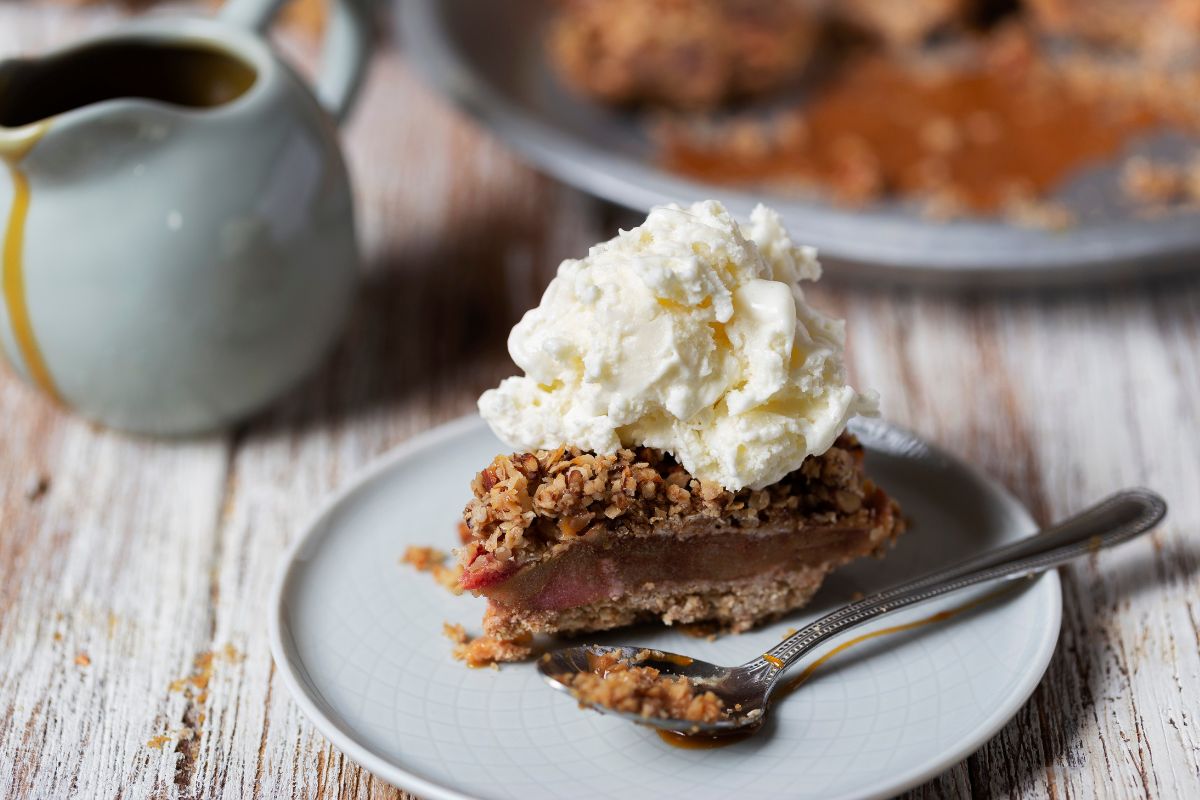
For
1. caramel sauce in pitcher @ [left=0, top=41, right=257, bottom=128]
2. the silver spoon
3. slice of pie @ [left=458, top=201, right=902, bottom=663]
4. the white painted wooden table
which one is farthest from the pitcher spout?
the silver spoon

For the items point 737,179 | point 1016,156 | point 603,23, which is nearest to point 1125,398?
point 1016,156

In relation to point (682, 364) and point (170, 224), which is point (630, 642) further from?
point (170, 224)

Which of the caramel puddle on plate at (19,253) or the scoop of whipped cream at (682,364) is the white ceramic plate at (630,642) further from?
the caramel puddle on plate at (19,253)

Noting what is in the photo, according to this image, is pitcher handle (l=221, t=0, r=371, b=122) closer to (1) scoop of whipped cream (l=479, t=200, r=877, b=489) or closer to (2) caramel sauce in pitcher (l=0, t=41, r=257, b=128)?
(2) caramel sauce in pitcher (l=0, t=41, r=257, b=128)

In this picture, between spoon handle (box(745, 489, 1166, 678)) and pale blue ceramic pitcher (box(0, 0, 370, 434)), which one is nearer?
spoon handle (box(745, 489, 1166, 678))

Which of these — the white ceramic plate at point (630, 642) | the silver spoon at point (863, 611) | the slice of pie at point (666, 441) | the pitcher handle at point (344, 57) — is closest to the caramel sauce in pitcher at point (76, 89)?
the pitcher handle at point (344, 57)

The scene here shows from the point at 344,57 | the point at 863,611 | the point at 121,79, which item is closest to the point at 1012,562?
the point at 863,611

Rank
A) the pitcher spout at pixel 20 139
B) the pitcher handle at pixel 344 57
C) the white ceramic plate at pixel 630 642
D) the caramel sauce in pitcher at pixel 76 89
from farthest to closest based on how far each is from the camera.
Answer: the pitcher handle at pixel 344 57 → the caramel sauce in pitcher at pixel 76 89 → the pitcher spout at pixel 20 139 → the white ceramic plate at pixel 630 642

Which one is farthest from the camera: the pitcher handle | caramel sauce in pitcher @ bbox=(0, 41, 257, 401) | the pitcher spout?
the pitcher handle
